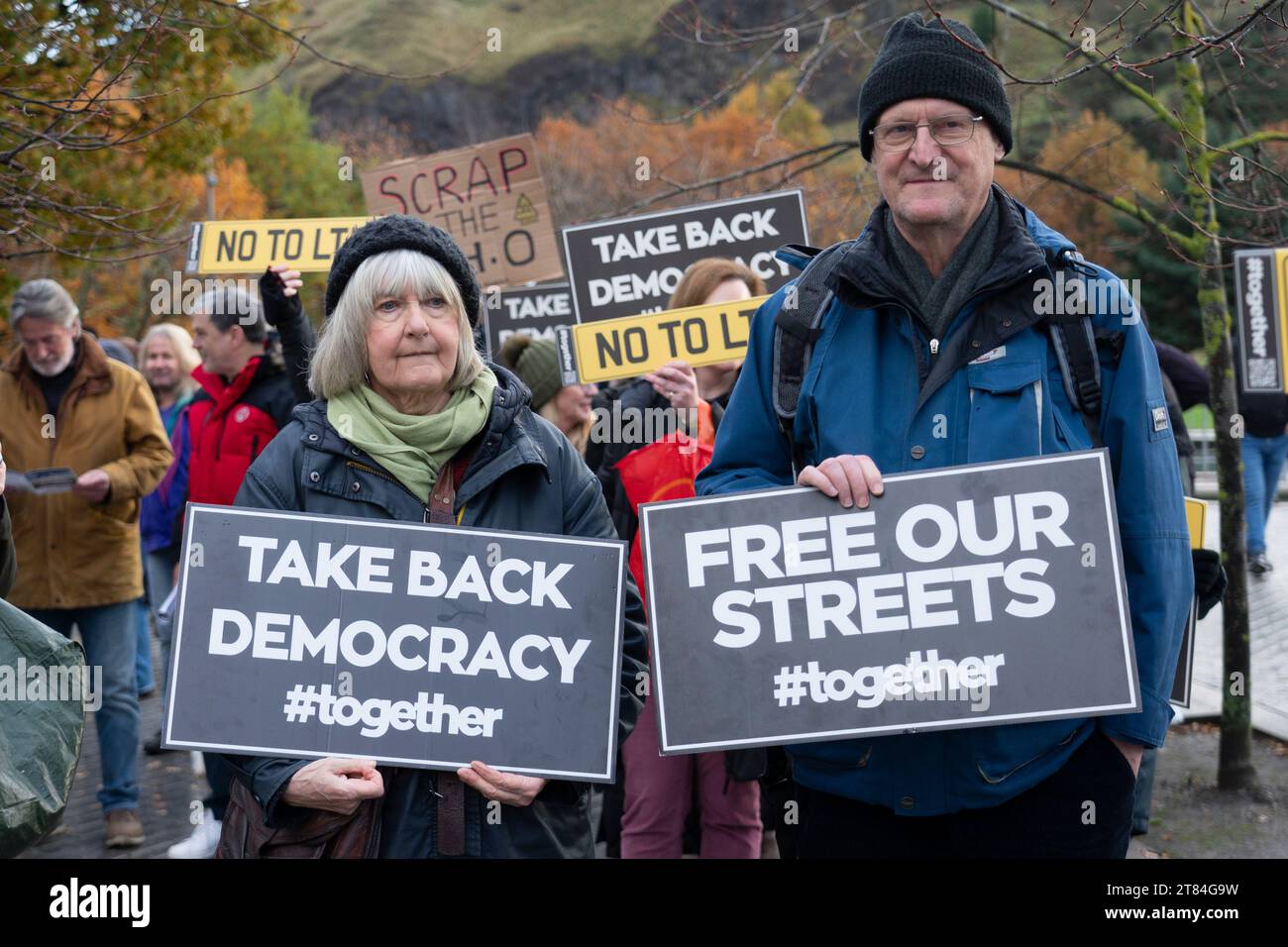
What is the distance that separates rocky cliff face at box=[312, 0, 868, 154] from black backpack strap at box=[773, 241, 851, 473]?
4213 inches

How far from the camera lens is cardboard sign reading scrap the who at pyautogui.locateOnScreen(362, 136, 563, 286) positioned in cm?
809

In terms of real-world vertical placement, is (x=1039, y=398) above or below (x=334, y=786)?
above

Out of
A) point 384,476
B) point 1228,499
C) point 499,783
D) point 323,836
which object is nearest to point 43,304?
point 384,476

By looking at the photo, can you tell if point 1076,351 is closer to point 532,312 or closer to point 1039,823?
point 1039,823

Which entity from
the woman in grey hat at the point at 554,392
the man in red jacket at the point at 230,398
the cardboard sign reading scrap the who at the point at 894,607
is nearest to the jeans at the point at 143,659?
the man in red jacket at the point at 230,398

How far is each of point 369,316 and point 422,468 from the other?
15.1 inches

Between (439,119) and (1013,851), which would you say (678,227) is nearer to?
(1013,851)

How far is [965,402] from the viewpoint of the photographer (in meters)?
3.02

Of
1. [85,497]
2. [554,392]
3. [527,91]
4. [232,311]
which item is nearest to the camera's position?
[232,311]

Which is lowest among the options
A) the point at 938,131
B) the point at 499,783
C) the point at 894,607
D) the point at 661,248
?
the point at 499,783

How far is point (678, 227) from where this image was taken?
7230 millimetres

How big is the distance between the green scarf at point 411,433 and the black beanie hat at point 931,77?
1.08 meters
